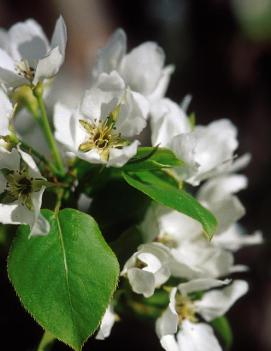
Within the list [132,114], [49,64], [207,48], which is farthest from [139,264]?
[207,48]

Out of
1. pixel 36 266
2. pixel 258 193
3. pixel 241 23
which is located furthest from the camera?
Answer: pixel 241 23

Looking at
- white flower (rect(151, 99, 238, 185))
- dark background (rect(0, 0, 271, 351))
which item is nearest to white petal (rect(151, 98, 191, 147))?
white flower (rect(151, 99, 238, 185))

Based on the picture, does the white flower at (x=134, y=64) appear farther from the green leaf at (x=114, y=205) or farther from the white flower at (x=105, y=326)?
the white flower at (x=105, y=326)

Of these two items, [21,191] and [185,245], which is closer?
[21,191]

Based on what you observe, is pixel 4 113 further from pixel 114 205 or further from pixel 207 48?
pixel 207 48

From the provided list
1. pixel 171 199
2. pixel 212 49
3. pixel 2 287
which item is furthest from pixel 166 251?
pixel 212 49

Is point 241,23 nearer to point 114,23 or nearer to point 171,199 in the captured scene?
point 114,23
